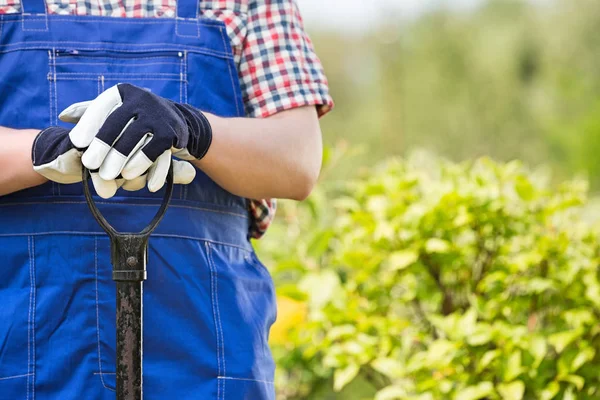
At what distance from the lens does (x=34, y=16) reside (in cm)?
131

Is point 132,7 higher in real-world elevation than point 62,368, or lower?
higher

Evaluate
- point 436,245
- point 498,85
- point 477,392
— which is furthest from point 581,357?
point 498,85

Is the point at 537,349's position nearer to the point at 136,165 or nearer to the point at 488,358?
the point at 488,358

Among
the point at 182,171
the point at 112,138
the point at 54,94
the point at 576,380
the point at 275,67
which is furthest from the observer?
the point at 576,380

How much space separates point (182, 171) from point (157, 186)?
0.08m

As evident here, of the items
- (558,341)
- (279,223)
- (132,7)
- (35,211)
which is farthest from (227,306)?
(279,223)

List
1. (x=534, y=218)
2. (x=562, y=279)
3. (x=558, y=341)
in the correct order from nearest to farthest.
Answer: (x=558, y=341) < (x=562, y=279) < (x=534, y=218)

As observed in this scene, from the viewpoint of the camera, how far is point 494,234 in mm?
2504

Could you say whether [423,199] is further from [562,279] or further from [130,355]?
[130,355]

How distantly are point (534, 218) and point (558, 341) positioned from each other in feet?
1.46

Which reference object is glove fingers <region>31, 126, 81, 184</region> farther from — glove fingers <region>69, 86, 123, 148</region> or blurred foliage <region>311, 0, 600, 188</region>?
blurred foliage <region>311, 0, 600, 188</region>

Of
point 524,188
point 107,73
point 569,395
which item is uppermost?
point 107,73

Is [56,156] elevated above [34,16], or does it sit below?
below

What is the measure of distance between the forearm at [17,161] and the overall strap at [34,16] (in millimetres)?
193
